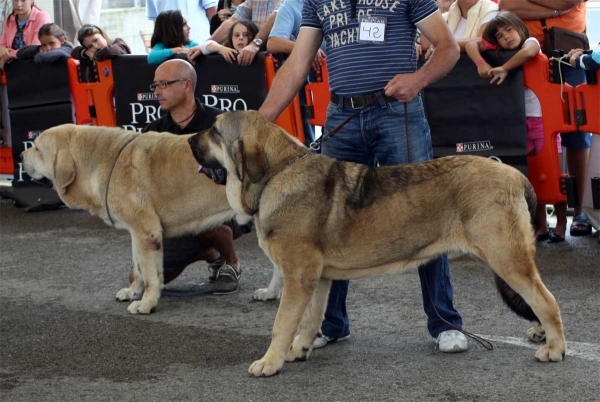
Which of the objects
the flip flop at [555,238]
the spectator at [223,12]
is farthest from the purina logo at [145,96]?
the flip flop at [555,238]

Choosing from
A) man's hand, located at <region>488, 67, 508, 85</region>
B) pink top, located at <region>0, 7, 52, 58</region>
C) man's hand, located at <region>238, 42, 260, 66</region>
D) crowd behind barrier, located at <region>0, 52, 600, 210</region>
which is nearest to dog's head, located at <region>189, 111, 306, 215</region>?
man's hand, located at <region>488, 67, 508, 85</region>

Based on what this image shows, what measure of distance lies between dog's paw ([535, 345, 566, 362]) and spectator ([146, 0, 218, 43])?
741 cm

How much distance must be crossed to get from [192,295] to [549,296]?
9.75 feet

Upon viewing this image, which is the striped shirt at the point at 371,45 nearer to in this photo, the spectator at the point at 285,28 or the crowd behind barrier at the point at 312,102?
the crowd behind barrier at the point at 312,102

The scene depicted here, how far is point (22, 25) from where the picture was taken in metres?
11.9

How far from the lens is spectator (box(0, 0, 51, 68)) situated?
11.7 metres

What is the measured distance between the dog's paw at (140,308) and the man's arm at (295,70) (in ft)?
6.25

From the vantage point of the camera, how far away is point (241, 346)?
17.8 ft

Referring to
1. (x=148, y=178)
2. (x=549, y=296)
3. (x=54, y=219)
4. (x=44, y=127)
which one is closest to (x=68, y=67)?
(x=44, y=127)

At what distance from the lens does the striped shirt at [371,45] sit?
16.2 feet

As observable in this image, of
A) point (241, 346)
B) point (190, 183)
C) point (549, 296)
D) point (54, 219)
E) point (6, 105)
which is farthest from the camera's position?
point (6, 105)

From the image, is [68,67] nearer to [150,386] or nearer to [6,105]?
[6,105]

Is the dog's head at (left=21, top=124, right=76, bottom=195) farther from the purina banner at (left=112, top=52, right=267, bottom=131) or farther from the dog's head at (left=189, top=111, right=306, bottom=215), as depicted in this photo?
the purina banner at (left=112, top=52, right=267, bottom=131)

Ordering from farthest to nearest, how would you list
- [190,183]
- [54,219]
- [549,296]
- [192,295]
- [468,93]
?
[54,219] → [468,93] → [192,295] → [190,183] → [549,296]
